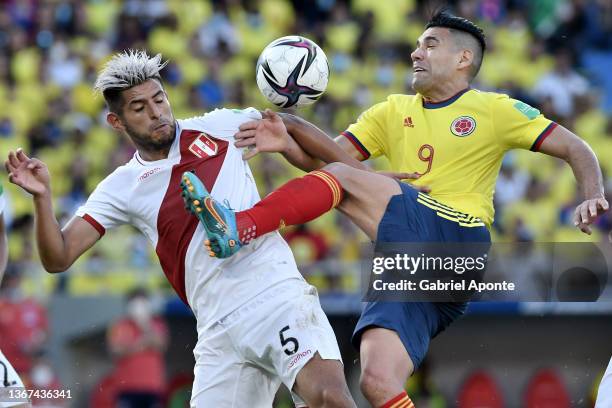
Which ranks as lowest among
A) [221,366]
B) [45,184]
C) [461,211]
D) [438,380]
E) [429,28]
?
[438,380]

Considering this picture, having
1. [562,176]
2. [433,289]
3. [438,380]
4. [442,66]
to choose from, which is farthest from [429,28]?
[562,176]

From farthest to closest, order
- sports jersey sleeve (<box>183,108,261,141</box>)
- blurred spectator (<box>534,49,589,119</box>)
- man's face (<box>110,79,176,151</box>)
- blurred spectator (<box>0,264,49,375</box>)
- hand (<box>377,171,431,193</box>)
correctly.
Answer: blurred spectator (<box>534,49,589,119</box>) → blurred spectator (<box>0,264,49,375</box>) → hand (<box>377,171,431,193</box>) → sports jersey sleeve (<box>183,108,261,141</box>) → man's face (<box>110,79,176,151</box>)

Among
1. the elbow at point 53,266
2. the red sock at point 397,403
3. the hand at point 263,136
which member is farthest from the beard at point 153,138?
the red sock at point 397,403

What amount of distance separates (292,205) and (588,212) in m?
1.51

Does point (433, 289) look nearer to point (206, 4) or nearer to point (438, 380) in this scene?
point (438, 380)

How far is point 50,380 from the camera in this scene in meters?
10.7

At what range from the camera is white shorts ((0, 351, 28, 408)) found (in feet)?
20.0

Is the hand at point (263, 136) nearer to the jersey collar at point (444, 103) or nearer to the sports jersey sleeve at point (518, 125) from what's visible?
the jersey collar at point (444, 103)

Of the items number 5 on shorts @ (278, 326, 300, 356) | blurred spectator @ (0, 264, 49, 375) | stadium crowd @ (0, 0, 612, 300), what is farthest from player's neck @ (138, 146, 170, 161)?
stadium crowd @ (0, 0, 612, 300)

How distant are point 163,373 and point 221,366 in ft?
17.1

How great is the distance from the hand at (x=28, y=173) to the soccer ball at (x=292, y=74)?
133 centimetres

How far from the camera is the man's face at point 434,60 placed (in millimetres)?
6984

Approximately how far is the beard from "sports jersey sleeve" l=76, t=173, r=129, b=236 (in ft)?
0.77

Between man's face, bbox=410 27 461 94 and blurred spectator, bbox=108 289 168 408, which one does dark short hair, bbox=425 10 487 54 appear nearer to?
man's face, bbox=410 27 461 94
